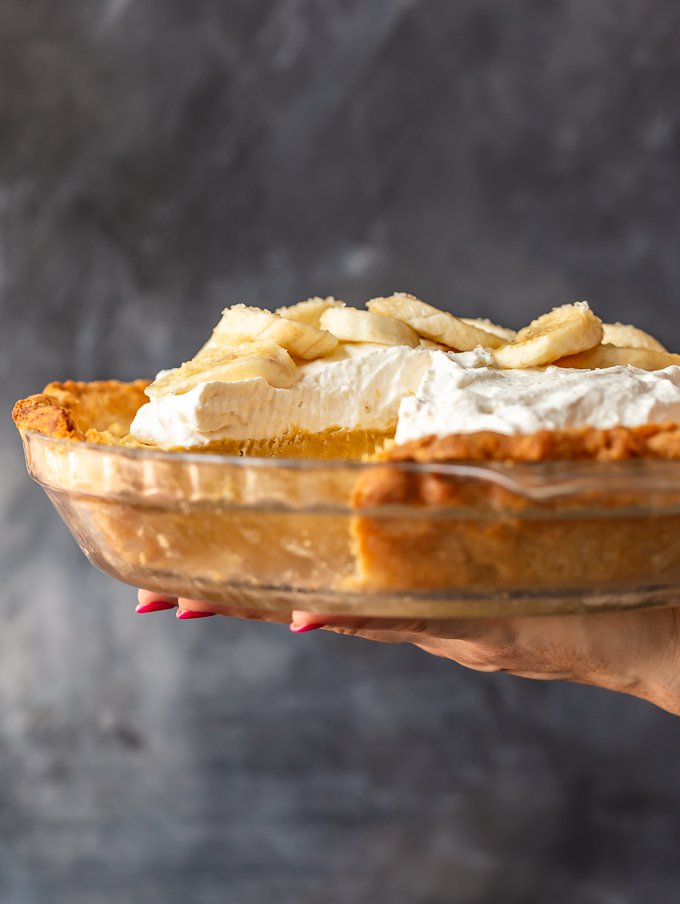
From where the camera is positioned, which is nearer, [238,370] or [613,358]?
[238,370]

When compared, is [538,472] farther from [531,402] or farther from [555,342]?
[555,342]

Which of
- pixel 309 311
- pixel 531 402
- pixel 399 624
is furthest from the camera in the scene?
pixel 309 311

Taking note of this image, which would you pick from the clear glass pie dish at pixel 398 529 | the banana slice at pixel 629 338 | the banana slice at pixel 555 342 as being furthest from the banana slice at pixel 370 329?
the clear glass pie dish at pixel 398 529

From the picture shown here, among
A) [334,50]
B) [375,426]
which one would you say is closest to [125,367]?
[334,50]

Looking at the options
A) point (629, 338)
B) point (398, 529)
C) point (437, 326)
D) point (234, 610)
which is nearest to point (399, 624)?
point (234, 610)

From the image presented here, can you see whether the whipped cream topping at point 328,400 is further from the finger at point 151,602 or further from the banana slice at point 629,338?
the banana slice at point 629,338

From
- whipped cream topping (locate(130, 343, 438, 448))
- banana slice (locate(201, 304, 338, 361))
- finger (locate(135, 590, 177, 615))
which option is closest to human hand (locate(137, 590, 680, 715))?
finger (locate(135, 590, 177, 615))
